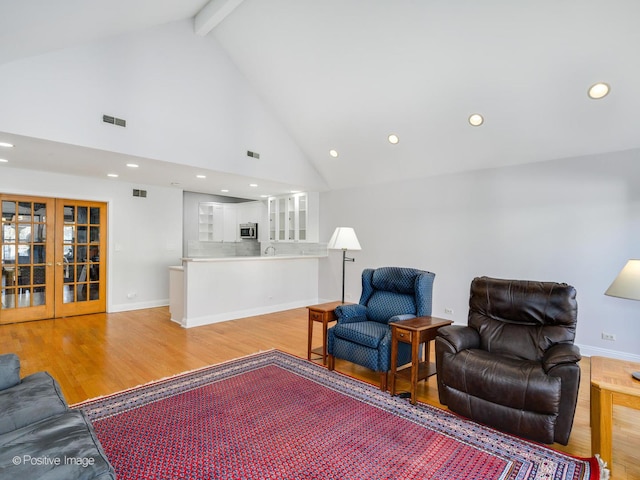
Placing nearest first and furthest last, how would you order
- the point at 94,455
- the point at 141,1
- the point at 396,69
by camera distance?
the point at 94,455 < the point at 141,1 < the point at 396,69

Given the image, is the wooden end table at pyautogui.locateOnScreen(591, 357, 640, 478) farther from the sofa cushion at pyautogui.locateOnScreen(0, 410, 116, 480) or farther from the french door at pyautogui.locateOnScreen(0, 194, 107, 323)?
the french door at pyautogui.locateOnScreen(0, 194, 107, 323)

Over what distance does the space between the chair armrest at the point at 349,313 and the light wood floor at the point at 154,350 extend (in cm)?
50

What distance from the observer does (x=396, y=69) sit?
13.1 ft

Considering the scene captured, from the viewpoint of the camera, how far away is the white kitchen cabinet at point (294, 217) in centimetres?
726

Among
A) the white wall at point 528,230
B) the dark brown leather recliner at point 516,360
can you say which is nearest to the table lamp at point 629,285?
the dark brown leather recliner at point 516,360

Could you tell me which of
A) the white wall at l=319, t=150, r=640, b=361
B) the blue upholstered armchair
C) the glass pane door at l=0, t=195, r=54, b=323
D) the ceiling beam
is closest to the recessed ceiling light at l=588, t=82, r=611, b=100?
the white wall at l=319, t=150, r=640, b=361

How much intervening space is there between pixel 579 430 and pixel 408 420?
1202 millimetres

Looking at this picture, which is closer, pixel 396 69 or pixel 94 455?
pixel 94 455

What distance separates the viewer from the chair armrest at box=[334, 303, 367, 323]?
3557mm

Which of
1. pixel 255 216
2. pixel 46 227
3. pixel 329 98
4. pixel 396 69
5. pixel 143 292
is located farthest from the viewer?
pixel 255 216

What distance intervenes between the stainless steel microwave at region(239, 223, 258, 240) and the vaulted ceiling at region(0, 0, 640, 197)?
130 inches

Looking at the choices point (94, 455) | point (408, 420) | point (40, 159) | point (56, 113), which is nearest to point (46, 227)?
point (40, 159)

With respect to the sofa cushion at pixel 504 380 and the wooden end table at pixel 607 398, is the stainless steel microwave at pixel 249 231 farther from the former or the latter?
the wooden end table at pixel 607 398

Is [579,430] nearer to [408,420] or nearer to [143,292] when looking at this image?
[408,420]
